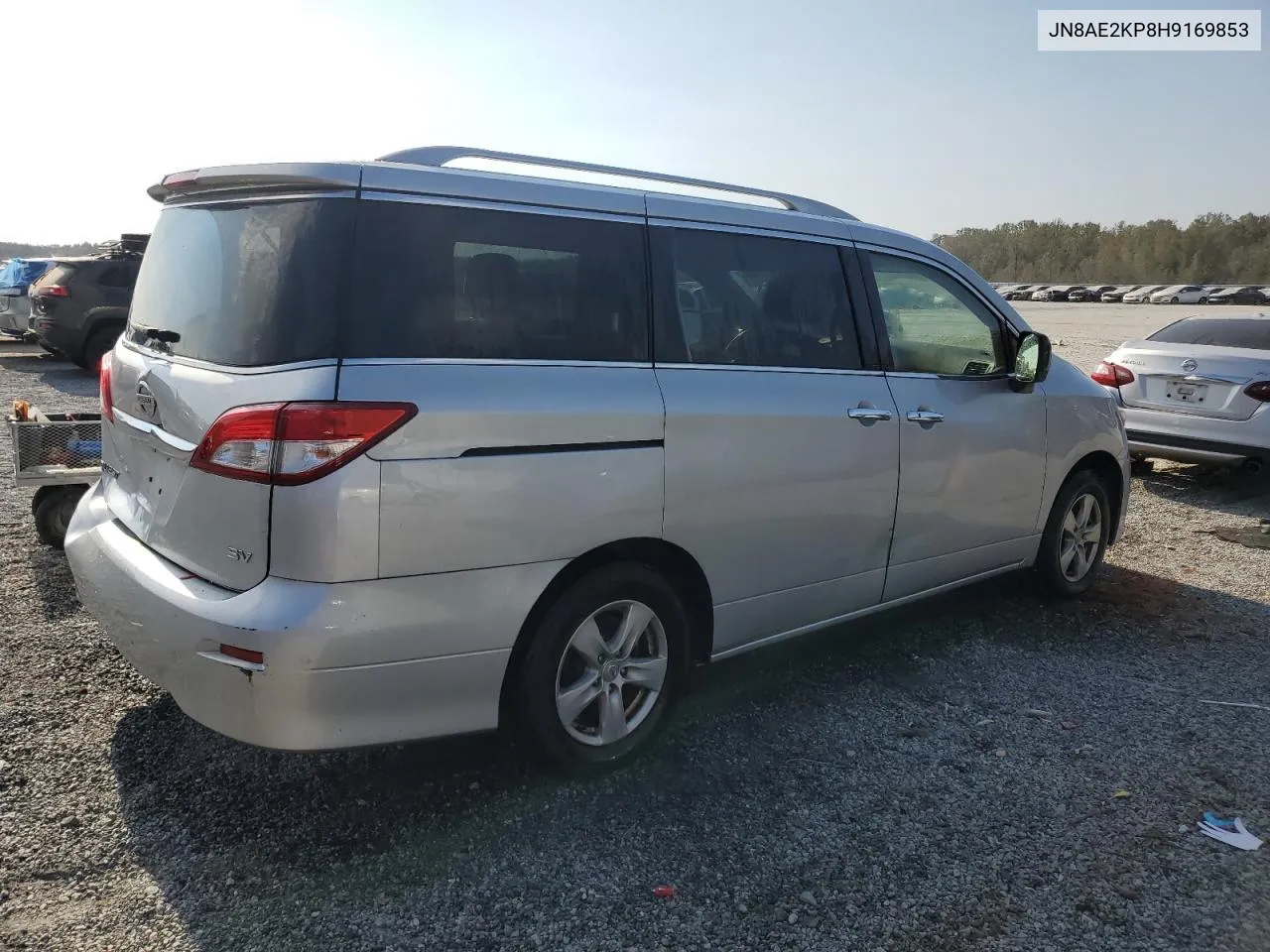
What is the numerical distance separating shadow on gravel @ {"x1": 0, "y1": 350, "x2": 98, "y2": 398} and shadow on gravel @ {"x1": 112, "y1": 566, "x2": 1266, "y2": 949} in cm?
1078

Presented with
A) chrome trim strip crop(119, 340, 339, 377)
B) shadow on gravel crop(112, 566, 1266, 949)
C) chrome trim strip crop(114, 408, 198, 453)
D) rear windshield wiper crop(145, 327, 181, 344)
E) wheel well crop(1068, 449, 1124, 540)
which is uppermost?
rear windshield wiper crop(145, 327, 181, 344)

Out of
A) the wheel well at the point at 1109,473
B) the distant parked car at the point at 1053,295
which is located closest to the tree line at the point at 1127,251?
the distant parked car at the point at 1053,295

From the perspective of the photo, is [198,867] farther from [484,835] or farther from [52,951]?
[484,835]

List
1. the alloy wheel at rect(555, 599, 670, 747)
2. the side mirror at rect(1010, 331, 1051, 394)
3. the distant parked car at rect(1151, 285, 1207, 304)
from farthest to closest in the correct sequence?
the distant parked car at rect(1151, 285, 1207, 304)
the side mirror at rect(1010, 331, 1051, 394)
the alloy wheel at rect(555, 599, 670, 747)

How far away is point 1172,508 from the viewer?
7785mm

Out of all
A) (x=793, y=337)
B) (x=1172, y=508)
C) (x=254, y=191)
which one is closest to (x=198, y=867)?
(x=254, y=191)

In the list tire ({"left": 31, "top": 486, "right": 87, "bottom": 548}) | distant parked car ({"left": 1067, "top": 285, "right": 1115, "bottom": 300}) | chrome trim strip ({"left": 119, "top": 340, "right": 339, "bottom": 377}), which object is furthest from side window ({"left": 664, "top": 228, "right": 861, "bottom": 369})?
distant parked car ({"left": 1067, "top": 285, "right": 1115, "bottom": 300})

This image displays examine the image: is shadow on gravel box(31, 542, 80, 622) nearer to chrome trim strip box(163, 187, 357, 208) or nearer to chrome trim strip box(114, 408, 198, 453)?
chrome trim strip box(114, 408, 198, 453)

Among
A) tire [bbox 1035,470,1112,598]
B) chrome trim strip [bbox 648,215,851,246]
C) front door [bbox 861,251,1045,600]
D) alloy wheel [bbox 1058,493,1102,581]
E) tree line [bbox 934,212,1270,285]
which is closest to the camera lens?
chrome trim strip [bbox 648,215,851,246]

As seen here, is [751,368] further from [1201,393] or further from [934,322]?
[1201,393]

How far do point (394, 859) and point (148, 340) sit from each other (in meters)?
1.87

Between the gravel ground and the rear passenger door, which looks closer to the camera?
the gravel ground

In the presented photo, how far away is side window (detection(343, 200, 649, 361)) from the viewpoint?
9.02 feet

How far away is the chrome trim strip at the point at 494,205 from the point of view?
280 cm
